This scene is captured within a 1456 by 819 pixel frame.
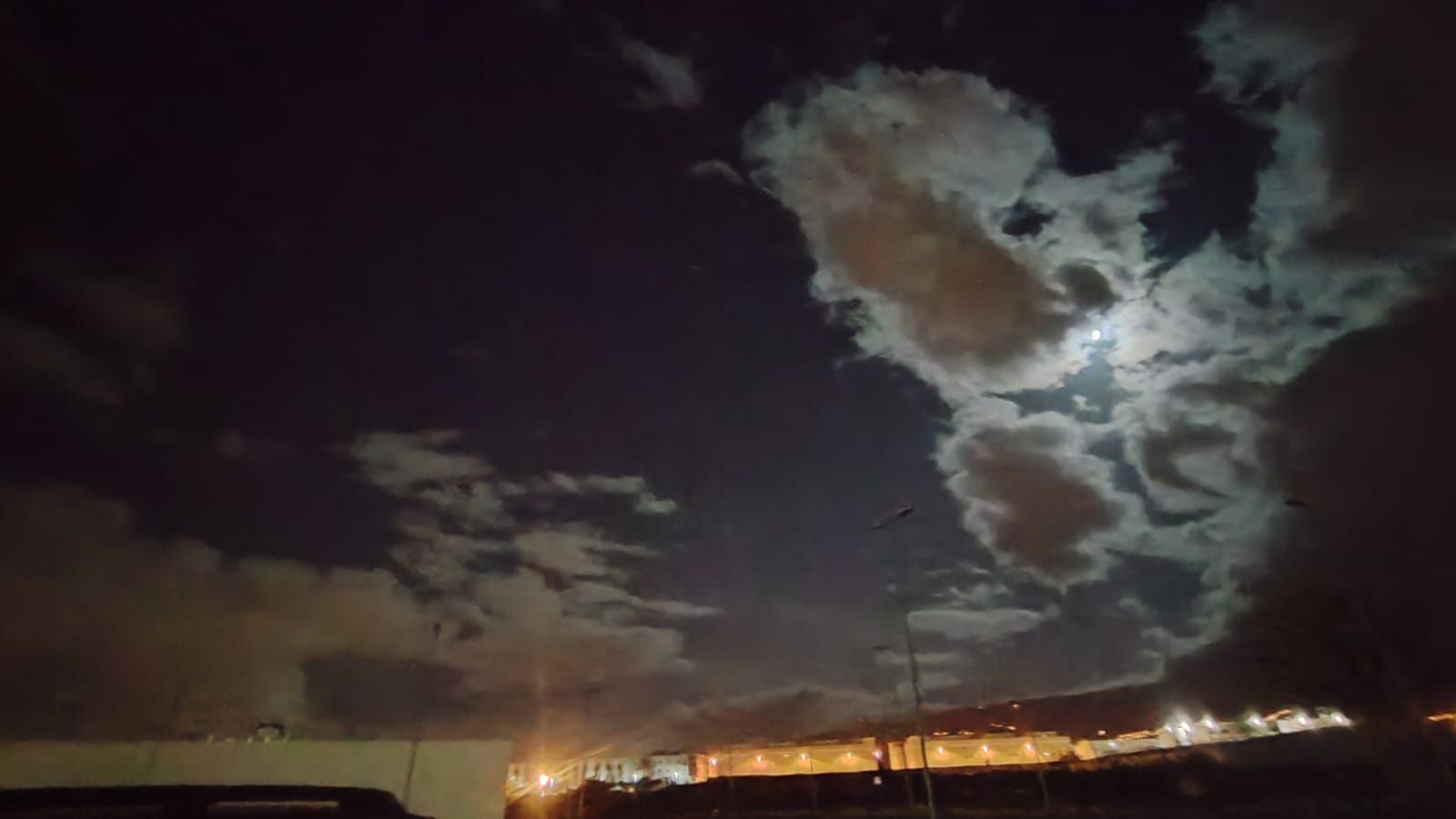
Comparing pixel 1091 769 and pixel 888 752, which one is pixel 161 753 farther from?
pixel 888 752

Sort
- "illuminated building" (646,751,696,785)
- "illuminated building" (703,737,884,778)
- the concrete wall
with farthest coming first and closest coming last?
"illuminated building" (646,751,696,785) → "illuminated building" (703,737,884,778) → the concrete wall

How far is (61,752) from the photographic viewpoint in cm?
2789

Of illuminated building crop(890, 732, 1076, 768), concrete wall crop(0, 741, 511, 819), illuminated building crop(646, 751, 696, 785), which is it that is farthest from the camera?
illuminated building crop(646, 751, 696, 785)

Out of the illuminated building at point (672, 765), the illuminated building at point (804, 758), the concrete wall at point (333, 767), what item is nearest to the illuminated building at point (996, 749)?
the illuminated building at point (804, 758)

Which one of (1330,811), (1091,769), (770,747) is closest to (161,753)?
(1330,811)

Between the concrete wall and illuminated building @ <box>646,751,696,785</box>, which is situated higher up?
illuminated building @ <box>646,751,696,785</box>

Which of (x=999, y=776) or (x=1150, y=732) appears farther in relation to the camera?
(x=1150, y=732)

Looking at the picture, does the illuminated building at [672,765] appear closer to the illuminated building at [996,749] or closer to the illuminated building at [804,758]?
the illuminated building at [804,758]

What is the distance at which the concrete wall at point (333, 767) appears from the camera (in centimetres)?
2902

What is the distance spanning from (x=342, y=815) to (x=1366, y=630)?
5978cm

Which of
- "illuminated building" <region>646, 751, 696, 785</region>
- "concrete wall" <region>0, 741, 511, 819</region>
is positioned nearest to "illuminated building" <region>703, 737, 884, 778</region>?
"illuminated building" <region>646, 751, 696, 785</region>

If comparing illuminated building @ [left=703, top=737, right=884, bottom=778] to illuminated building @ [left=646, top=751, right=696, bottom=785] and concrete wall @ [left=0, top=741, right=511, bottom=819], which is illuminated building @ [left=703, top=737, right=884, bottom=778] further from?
concrete wall @ [left=0, top=741, right=511, bottom=819]

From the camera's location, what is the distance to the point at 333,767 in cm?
2972

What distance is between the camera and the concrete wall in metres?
29.0
